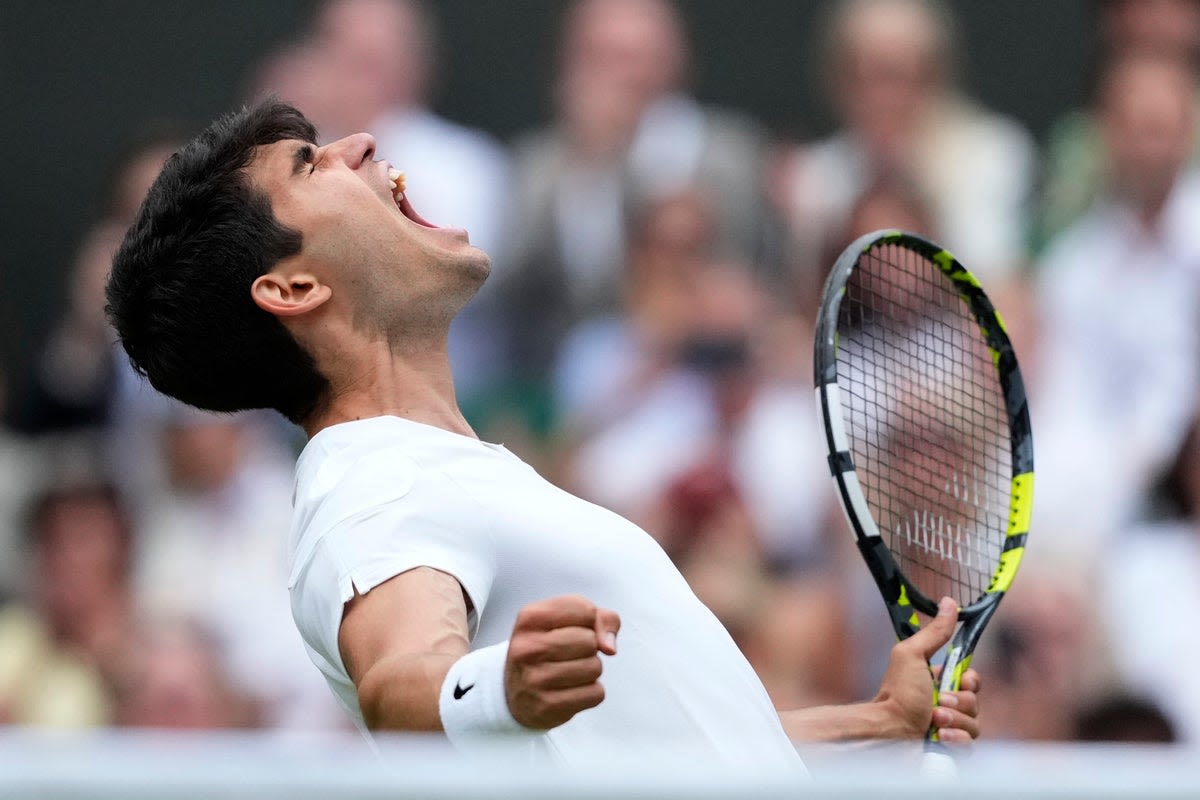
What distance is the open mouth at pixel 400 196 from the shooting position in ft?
10.9

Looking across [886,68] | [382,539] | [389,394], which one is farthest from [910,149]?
[382,539]

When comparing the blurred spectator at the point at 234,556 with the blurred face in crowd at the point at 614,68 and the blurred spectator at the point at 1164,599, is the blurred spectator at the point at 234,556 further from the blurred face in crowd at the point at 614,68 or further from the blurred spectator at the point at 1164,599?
the blurred spectator at the point at 1164,599

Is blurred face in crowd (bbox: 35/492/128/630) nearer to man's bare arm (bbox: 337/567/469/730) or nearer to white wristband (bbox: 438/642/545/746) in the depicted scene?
man's bare arm (bbox: 337/567/469/730)

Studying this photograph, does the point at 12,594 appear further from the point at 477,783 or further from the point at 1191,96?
the point at 477,783

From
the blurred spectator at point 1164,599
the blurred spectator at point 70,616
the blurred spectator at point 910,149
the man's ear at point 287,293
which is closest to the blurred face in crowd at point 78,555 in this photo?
the blurred spectator at point 70,616

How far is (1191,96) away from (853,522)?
419 cm

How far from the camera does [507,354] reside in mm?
6965

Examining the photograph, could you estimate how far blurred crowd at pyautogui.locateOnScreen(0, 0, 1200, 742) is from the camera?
6.31 metres

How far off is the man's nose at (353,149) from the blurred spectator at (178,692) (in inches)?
142

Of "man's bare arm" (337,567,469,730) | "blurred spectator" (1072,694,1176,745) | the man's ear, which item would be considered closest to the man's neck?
the man's ear

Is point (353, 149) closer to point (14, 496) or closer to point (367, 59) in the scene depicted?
point (367, 59)

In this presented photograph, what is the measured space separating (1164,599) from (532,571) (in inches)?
165

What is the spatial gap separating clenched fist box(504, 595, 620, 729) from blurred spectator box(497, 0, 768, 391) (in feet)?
15.8

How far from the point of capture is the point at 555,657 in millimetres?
2070
